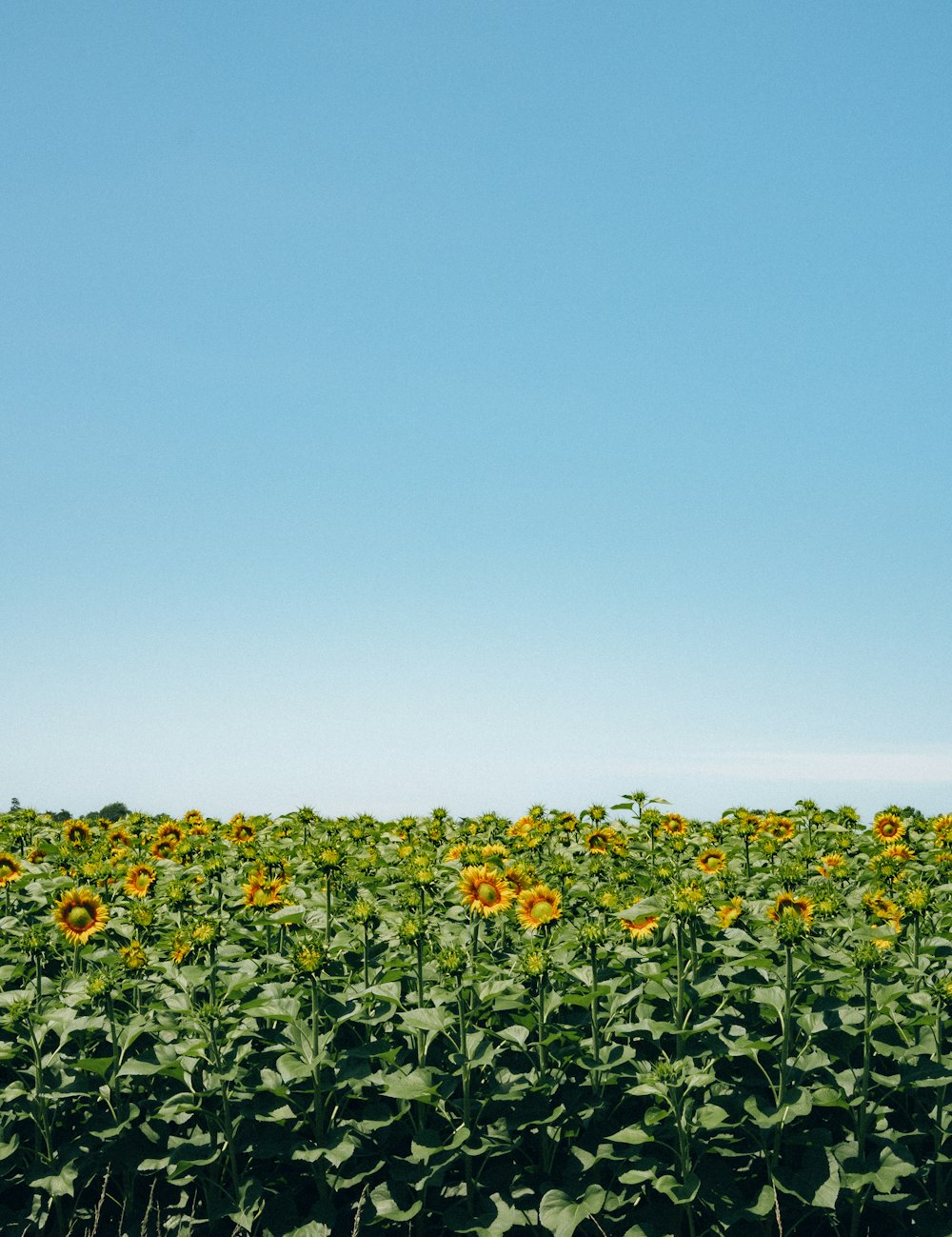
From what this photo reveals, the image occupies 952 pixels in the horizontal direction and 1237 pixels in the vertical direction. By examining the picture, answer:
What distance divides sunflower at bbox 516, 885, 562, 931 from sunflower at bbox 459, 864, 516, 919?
11 cm

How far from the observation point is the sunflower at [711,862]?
8.81 meters

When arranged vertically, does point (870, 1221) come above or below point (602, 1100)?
below

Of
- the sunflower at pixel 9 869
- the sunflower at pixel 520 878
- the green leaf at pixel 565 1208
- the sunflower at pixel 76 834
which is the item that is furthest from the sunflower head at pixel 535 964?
the sunflower at pixel 76 834

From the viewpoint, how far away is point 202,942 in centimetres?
617

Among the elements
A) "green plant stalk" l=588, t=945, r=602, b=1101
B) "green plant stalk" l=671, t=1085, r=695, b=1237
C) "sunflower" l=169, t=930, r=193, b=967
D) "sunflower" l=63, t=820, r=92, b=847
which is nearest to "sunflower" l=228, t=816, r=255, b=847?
"sunflower" l=63, t=820, r=92, b=847

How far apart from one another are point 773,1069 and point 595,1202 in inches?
53.3

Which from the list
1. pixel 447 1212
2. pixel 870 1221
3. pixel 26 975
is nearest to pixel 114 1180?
pixel 26 975

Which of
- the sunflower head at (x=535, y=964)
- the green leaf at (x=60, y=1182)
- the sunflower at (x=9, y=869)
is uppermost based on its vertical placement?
the sunflower at (x=9, y=869)

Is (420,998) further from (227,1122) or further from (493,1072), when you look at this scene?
(227,1122)

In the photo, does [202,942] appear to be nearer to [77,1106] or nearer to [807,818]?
[77,1106]

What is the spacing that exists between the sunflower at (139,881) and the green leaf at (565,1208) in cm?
438

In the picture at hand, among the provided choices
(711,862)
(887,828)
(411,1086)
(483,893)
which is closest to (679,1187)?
(411,1086)

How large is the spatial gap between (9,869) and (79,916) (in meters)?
1.97

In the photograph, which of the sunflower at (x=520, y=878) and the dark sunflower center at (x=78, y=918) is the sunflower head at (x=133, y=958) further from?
the sunflower at (x=520, y=878)
